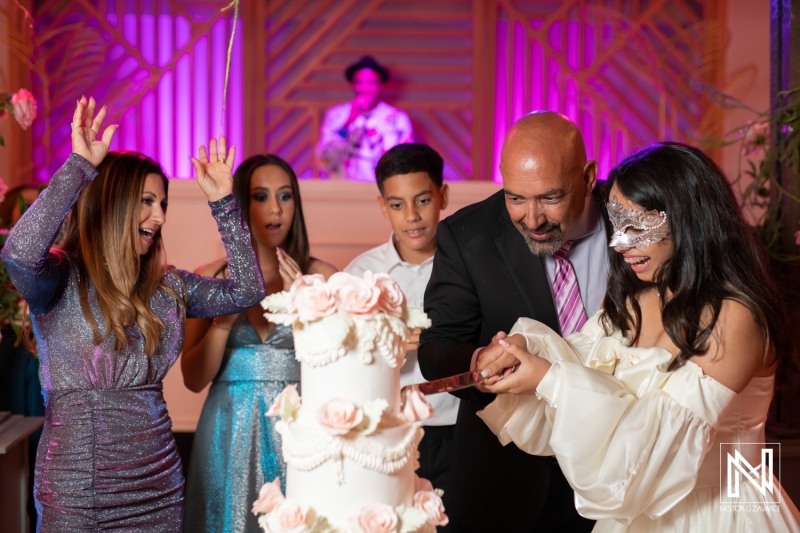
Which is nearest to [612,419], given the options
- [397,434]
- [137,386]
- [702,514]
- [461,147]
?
[702,514]

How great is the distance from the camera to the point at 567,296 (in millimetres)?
2336

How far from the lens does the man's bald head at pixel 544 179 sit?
2174mm

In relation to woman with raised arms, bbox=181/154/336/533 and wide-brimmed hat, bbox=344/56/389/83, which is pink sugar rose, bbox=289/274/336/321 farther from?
wide-brimmed hat, bbox=344/56/389/83

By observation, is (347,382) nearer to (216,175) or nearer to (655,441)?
(655,441)

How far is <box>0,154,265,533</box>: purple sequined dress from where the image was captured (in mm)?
2037

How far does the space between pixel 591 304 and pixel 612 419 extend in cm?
71

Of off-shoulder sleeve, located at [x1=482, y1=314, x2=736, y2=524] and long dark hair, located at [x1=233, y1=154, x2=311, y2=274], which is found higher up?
long dark hair, located at [x1=233, y1=154, x2=311, y2=274]

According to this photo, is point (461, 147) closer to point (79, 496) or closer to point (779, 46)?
point (779, 46)

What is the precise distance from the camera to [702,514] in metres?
1.82

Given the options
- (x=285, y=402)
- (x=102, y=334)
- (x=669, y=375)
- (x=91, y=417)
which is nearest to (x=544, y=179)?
(x=669, y=375)

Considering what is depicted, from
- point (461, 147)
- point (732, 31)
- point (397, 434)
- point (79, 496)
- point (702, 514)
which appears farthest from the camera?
point (461, 147)

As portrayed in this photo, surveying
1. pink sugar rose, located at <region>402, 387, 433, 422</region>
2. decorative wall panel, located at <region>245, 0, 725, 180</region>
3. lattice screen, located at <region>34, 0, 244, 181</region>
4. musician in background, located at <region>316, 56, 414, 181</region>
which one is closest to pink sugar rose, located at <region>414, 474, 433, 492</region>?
pink sugar rose, located at <region>402, 387, 433, 422</region>

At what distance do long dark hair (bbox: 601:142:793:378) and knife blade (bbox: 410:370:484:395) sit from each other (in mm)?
432

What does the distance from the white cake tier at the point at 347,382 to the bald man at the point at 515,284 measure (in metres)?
0.65
